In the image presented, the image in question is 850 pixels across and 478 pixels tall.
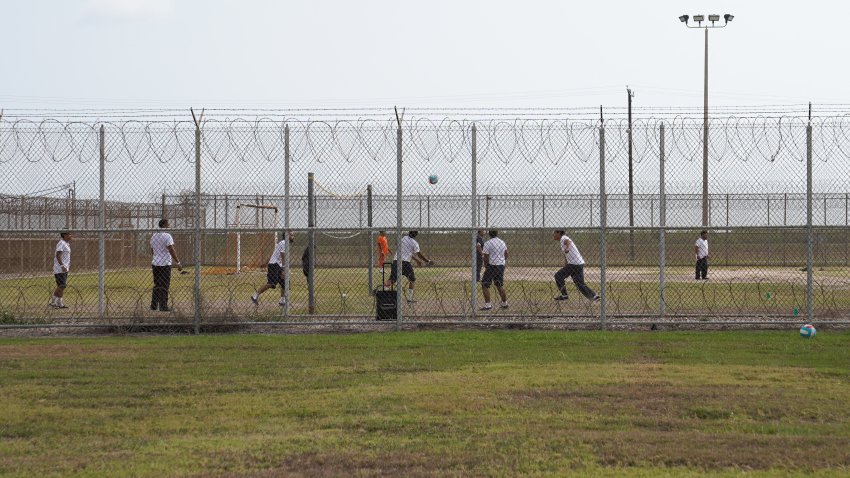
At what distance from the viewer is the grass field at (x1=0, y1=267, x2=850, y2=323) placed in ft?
43.8

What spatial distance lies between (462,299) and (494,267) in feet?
2.87

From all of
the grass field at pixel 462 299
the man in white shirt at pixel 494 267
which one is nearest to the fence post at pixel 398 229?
the grass field at pixel 462 299

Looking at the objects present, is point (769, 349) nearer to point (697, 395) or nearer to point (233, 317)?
point (697, 395)

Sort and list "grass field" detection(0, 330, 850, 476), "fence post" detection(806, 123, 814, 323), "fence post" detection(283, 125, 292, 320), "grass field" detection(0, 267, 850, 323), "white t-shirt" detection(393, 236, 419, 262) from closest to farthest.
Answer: "grass field" detection(0, 330, 850, 476)
"fence post" detection(806, 123, 814, 323)
"fence post" detection(283, 125, 292, 320)
"grass field" detection(0, 267, 850, 323)
"white t-shirt" detection(393, 236, 419, 262)

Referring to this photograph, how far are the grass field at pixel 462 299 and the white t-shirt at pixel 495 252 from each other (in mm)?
560

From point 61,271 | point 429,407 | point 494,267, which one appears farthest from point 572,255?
point 61,271

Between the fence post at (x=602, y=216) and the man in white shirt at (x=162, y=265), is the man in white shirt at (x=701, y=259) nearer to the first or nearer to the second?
the fence post at (x=602, y=216)

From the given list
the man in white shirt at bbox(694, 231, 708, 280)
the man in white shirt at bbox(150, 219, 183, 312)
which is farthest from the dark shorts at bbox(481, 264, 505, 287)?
the man in white shirt at bbox(694, 231, 708, 280)

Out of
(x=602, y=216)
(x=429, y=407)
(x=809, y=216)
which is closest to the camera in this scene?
(x=429, y=407)

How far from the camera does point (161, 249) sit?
1478 centimetres

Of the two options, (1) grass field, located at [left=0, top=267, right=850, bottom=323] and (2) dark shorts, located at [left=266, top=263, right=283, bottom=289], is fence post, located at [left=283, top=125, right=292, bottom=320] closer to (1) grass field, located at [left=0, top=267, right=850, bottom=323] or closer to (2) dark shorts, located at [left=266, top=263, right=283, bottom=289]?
(1) grass field, located at [left=0, top=267, right=850, bottom=323]

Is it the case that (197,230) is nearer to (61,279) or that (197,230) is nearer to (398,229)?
(398,229)

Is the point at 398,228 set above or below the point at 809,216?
below

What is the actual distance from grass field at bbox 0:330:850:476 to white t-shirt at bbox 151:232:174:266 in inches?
123
